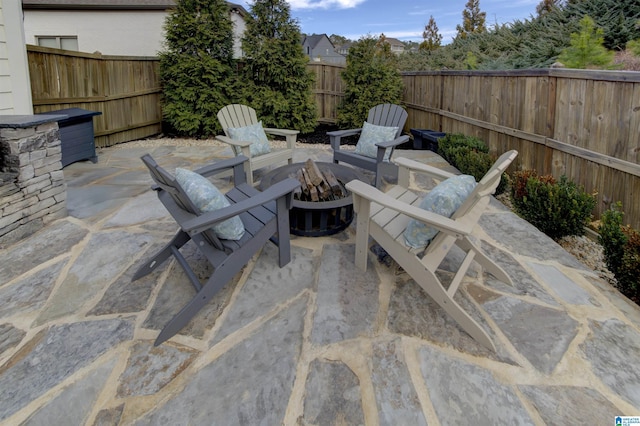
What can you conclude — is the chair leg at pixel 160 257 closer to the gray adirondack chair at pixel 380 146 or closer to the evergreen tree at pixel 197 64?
the gray adirondack chair at pixel 380 146

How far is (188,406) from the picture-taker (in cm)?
151

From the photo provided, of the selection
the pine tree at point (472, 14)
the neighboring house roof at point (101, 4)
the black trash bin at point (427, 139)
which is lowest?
the black trash bin at point (427, 139)

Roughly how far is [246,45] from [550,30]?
543cm

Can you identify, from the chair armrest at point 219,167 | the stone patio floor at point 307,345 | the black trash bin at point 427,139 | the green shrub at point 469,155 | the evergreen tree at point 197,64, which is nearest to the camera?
the stone patio floor at point 307,345

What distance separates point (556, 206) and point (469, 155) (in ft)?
4.93

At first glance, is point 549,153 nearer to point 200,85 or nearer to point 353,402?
point 353,402

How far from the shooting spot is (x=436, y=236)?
202 cm

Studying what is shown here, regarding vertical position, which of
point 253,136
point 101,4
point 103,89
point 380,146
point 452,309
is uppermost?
point 101,4

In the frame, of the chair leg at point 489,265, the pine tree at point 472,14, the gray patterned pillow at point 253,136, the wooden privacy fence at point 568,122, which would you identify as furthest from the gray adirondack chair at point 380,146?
the pine tree at point 472,14

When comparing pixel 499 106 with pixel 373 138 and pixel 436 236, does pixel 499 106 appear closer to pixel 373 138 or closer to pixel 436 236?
pixel 373 138

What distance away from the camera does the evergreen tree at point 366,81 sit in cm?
674

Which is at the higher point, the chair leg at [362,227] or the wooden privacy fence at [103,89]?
the wooden privacy fence at [103,89]

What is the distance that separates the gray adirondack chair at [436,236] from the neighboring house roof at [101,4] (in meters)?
10.4

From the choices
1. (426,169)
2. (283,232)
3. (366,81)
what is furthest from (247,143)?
(366,81)
